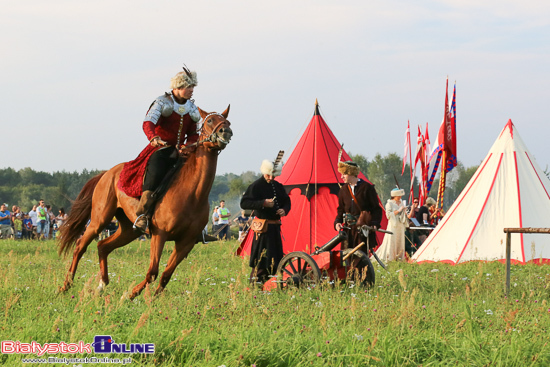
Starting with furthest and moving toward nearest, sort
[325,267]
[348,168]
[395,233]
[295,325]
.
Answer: [395,233], [348,168], [325,267], [295,325]

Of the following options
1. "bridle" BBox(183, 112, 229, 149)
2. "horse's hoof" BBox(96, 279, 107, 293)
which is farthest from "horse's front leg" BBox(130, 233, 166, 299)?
"bridle" BBox(183, 112, 229, 149)

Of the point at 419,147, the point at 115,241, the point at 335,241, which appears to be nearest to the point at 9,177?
the point at 419,147

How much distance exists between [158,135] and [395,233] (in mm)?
8073

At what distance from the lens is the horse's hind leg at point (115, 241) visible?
23.9ft

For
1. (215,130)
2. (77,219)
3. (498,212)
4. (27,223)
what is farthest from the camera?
(27,223)

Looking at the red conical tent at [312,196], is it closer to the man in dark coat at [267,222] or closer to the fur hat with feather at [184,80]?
the man in dark coat at [267,222]

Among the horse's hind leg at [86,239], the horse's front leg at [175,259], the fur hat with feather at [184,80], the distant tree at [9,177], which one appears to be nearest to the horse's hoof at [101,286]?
the horse's hind leg at [86,239]

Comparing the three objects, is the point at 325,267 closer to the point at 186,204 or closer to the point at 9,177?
the point at 186,204

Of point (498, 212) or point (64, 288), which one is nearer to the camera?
point (64, 288)

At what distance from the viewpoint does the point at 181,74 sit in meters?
6.82

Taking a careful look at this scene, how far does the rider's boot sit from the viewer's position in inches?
254

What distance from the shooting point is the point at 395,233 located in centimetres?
1370

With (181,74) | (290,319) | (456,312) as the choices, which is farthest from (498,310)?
(181,74)

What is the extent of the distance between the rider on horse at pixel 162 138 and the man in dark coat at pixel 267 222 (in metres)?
1.39
